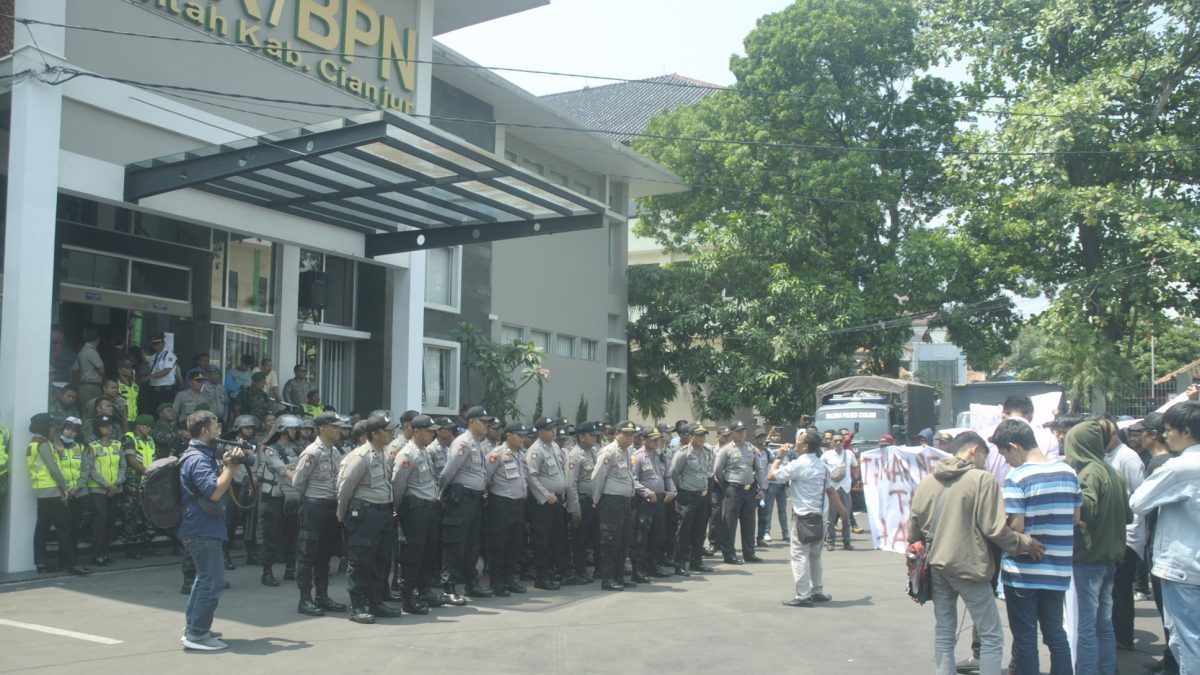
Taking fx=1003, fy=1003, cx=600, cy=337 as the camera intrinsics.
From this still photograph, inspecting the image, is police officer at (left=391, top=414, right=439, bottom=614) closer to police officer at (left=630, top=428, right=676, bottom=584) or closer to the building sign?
police officer at (left=630, top=428, right=676, bottom=584)

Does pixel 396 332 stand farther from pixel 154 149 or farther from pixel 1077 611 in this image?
pixel 1077 611

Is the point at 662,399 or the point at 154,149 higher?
the point at 154,149

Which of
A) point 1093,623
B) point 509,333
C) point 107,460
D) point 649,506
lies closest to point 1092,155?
point 509,333

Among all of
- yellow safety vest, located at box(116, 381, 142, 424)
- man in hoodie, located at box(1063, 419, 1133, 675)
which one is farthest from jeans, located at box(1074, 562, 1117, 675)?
yellow safety vest, located at box(116, 381, 142, 424)

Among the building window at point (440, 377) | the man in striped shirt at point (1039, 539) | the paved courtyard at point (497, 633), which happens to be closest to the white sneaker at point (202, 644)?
the paved courtyard at point (497, 633)

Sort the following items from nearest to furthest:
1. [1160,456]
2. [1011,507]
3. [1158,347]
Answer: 1. [1011,507]
2. [1160,456]
3. [1158,347]

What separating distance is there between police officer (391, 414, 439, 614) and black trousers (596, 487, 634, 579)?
2.36 meters

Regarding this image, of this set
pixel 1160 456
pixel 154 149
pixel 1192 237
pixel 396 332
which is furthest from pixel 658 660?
pixel 1192 237

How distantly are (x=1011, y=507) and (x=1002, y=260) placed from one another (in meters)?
24.3

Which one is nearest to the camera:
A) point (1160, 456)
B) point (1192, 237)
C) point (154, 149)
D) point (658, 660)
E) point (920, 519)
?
point (920, 519)

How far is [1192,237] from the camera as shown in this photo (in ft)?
77.3

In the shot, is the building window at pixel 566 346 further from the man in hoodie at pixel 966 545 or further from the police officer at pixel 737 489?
the man in hoodie at pixel 966 545

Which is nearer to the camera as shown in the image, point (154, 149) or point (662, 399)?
point (154, 149)

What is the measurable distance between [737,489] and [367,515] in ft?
21.7
